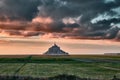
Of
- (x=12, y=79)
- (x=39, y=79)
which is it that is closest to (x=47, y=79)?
(x=39, y=79)

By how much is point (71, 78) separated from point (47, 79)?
346 cm

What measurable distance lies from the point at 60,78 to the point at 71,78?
175 cm

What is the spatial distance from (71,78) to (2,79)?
32.9 ft

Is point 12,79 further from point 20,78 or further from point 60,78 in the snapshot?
point 60,78

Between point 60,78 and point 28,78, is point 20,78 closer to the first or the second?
point 28,78

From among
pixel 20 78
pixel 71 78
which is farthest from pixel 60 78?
pixel 20 78

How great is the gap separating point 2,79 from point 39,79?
5475 millimetres

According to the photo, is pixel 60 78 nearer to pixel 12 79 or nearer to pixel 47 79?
pixel 47 79

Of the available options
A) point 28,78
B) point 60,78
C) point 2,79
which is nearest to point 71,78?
point 60,78

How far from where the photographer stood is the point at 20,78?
53312 millimetres

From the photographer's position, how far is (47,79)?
52.4m

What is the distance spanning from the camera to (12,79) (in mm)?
53719

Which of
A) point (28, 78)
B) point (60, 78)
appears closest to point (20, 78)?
point (28, 78)

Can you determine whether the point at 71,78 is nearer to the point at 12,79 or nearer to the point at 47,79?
the point at 47,79
